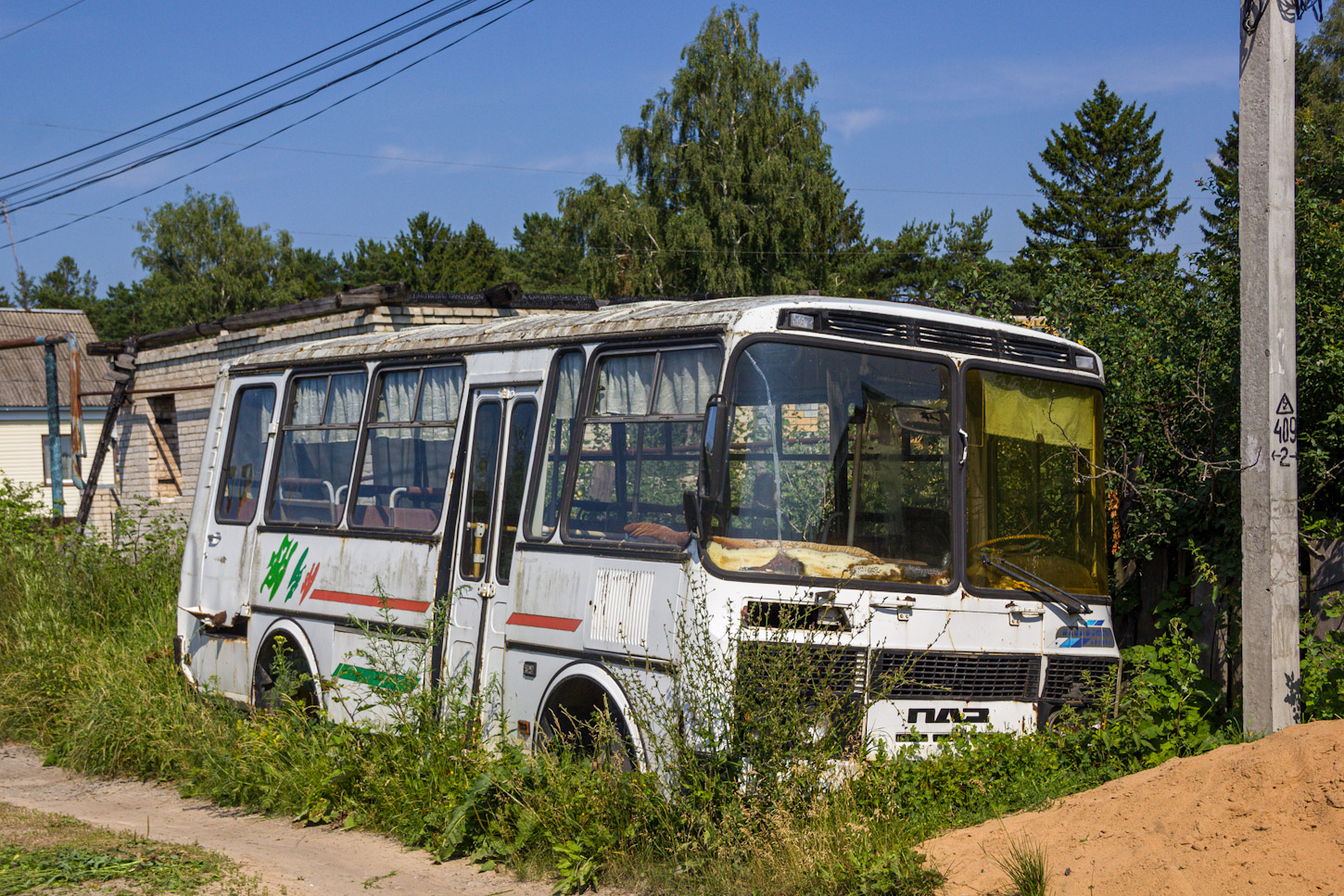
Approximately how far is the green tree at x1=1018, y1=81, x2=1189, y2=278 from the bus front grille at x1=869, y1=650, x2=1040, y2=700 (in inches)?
1573

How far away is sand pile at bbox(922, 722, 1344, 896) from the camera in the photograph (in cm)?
436

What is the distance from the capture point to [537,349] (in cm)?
705

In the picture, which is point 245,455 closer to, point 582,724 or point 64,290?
point 582,724

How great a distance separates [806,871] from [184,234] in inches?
2501

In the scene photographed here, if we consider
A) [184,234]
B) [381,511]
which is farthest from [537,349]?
[184,234]

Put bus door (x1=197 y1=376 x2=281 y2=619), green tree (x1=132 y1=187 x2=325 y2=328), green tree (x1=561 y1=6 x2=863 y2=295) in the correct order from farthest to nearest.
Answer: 1. green tree (x1=132 y1=187 x2=325 y2=328)
2. green tree (x1=561 y1=6 x2=863 y2=295)
3. bus door (x1=197 y1=376 x2=281 y2=619)

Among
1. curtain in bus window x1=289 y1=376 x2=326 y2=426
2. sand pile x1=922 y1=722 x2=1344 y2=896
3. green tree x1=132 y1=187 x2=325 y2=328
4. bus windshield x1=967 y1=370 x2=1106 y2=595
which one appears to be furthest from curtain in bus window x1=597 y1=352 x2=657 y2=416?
green tree x1=132 y1=187 x2=325 y2=328

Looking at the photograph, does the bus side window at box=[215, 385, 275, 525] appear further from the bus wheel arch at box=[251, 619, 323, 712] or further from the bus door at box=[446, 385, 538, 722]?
the bus door at box=[446, 385, 538, 722]

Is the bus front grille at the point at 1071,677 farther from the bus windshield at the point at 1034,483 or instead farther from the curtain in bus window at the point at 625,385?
the curtain in bus window at the point at 625,385

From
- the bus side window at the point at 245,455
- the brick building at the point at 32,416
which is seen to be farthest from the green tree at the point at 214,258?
the bus side window at the point at 245,455

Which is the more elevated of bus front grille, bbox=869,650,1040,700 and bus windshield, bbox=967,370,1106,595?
bus windshield, bbox=967,370,1106,595

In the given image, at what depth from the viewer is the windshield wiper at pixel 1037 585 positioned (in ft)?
20.1

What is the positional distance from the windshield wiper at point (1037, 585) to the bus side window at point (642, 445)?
1.62m

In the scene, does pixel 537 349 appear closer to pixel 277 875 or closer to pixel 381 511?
pixel 381 511
